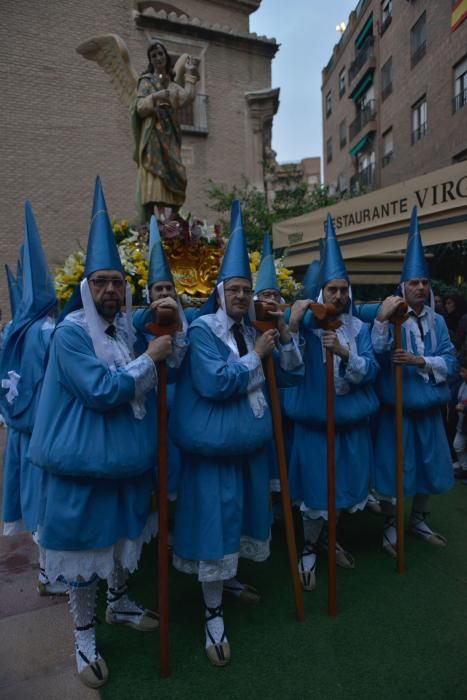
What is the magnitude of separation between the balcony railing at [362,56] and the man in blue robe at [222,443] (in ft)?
69.7

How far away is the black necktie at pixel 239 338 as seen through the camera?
2662mm

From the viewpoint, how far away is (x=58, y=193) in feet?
41.3

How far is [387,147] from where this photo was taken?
63.5 feet

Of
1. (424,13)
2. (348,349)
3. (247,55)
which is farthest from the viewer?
(424,13)

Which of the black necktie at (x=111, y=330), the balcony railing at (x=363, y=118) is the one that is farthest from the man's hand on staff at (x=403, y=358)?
the balcony railing at (x=363, y=118)

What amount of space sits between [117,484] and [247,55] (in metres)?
15.3

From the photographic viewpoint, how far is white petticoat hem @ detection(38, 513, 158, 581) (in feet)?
7.09

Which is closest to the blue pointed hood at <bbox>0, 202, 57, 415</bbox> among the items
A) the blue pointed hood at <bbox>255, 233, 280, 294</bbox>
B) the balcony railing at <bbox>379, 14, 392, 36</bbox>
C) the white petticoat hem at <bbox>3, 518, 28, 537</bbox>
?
the white petticoat hem at <bbox>3, 518, 28, 537</bbox>

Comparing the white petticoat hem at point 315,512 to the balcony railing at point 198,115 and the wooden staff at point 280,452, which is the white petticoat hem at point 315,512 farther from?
the balcony railing at point 198,115

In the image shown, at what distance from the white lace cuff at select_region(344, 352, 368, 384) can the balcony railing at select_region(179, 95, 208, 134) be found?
12528 millimetres

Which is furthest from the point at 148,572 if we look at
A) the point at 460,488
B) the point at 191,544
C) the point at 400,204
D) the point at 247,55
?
the point at 247,55

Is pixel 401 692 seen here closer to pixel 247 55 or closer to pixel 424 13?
pixel 247 55

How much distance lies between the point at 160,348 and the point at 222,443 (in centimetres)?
55

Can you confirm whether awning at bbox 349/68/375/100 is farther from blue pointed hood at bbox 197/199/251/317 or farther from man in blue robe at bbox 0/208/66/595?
man in blue robe at bbox 0/208/66/595
